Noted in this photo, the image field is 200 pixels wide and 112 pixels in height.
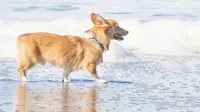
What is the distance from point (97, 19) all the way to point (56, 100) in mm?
2279

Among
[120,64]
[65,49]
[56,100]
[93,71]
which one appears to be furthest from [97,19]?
[56,100]

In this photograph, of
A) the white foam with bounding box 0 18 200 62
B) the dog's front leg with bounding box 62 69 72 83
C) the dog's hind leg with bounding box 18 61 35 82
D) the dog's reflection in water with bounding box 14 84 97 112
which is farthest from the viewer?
the white foam with bounding box 0 18 200 62

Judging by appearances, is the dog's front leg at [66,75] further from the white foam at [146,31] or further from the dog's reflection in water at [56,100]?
the white foam at [146,31]

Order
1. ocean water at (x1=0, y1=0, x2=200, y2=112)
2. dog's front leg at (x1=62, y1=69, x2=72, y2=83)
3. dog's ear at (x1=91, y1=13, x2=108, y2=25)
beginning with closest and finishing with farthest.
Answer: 1. ocean water at (x1=0, y1=0, x2=200, y2=112)
2. dog's front leg at (x1=62, y1=69, x2=72, y2=83)
3. dog's ear at (x1=91, y1=13, x2=108, y2=25)

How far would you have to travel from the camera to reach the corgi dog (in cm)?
810

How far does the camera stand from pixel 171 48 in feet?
37.2

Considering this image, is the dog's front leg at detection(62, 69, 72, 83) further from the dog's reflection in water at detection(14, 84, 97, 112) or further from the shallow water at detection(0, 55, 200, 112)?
the dog's reflection in water at detection(14, 84, 97, 112)

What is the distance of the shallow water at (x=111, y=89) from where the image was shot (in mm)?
5906

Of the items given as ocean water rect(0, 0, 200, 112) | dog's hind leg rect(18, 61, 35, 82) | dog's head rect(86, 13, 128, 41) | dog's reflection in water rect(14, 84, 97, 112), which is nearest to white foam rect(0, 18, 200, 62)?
ocean water rect(0, 0, 200, 112)

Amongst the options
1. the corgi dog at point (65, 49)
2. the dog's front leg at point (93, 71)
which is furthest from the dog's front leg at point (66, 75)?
the dog's front leg at point (93, 71)

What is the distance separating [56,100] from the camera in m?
6.19

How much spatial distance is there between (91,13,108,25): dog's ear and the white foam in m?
2.88

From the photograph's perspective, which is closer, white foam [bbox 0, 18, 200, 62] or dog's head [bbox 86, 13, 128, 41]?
dog's head [bbox 86, 13, 128, 41]

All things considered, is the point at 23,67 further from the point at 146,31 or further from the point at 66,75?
the point at 146,31
